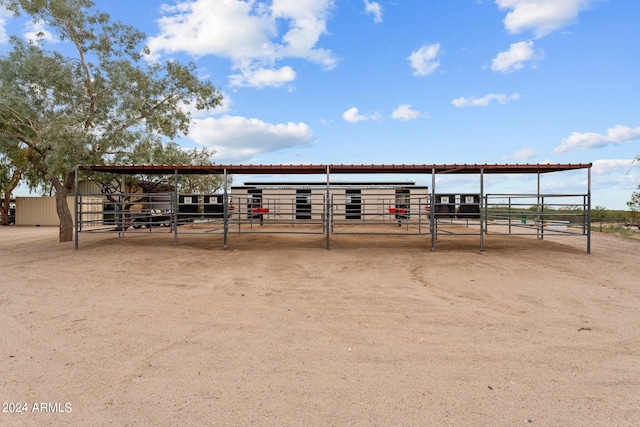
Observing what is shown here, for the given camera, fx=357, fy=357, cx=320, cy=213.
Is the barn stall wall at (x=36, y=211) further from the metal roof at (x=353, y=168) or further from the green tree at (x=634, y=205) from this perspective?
the green tree at (x=634, y=205)

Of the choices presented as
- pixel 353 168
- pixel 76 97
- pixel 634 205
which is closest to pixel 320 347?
pixel 353 168

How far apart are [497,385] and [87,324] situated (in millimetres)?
3935

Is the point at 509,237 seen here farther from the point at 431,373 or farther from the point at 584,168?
the point at 431,373

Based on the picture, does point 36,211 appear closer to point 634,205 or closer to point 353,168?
point 353,168

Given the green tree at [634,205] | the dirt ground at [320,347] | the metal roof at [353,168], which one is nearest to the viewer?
the dirt ground at [320,347]

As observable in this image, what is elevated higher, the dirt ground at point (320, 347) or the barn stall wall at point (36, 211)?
the barn stall wall at point (36, 211)

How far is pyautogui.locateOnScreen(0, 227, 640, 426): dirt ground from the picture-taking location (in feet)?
7.38

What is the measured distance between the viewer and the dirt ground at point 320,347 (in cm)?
Result: 225

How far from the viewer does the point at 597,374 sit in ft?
8.89

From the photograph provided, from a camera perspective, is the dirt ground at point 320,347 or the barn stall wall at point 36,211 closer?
the dirt ground at point 320,347

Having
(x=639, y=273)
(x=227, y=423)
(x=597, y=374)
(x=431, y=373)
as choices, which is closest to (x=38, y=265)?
(x=227, y=423)

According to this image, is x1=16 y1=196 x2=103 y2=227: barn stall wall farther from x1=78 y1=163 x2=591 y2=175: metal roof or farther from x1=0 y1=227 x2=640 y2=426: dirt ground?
x1=0 y1=227 x2=640 y2=426: dirt ground

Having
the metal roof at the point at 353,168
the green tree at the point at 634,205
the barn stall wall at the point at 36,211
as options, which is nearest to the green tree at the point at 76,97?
the metal roof at the point at 353,168

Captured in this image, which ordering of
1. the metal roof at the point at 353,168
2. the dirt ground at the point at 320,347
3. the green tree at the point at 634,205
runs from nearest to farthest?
1. the dirt ground at the point at 320,347
2. the metal roof at the point at 353,168
3. the green tree at the point at 634,205
